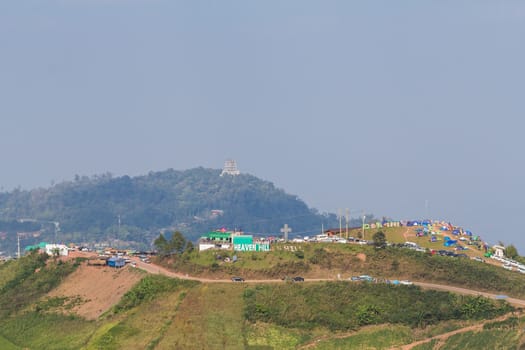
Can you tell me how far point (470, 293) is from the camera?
296 ft

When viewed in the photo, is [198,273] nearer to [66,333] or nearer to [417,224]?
[66,333]

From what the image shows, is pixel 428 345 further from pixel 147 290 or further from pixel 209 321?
pixel 147 290

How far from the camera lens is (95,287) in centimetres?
10300

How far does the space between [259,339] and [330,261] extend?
19595mm

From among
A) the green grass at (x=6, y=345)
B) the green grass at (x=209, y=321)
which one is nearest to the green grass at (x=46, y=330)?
the green grass at (x=6, y=345)

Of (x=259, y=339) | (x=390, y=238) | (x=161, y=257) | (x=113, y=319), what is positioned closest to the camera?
(x=259, y=339)

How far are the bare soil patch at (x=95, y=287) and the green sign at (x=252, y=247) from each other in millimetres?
13712

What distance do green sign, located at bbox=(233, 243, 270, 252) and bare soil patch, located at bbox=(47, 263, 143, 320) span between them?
45.0ft

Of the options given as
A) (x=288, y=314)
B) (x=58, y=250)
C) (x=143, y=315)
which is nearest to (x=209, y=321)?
(x=143, y=315)

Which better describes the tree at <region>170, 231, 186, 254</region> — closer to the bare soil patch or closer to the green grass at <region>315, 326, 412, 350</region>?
the bare soil patch

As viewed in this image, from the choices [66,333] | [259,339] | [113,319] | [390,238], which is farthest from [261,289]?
[390,238]

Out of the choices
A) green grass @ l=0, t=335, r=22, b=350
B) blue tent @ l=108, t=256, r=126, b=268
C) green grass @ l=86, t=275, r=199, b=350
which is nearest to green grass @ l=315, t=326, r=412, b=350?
green grass @ l=86, t=275, r=199, b=350

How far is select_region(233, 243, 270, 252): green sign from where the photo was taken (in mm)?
106250

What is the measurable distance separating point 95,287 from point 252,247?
1969 centimetres
